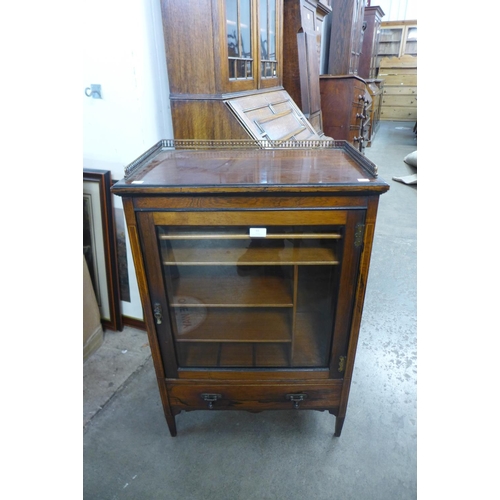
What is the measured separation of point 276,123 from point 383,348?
1.19m

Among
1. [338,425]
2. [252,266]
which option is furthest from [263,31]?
[338,425]

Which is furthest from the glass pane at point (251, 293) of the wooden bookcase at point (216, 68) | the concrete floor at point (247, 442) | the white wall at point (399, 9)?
the white wall at point (399, 9)

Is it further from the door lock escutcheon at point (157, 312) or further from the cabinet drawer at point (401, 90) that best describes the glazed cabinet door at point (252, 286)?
the cabinet drawer at point (401, 90)

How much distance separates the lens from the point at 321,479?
1185 millimetres

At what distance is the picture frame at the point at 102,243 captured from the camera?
5.12 feet

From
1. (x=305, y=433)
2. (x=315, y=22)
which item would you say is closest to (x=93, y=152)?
(x=305, y=433)

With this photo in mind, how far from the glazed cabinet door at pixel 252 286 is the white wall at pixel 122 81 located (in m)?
0.68

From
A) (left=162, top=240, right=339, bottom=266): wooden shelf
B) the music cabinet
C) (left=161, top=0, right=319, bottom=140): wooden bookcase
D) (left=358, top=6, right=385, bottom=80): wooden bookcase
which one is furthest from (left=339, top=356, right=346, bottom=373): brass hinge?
(left=358, top=6, right=385, bottom=80): wooden bookcase

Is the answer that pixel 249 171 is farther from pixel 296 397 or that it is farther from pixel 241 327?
pixel 296 397

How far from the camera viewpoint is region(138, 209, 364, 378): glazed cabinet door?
0.92 meters

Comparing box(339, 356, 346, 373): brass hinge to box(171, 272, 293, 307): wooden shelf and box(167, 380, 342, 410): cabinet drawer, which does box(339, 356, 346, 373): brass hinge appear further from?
box(171, 272, 293, 307): wooden shelf

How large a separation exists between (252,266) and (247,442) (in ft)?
2.28

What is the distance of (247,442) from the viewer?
1.31 meters

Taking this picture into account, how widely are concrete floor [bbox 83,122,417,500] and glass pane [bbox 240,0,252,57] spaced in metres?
1.41
